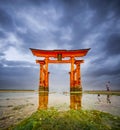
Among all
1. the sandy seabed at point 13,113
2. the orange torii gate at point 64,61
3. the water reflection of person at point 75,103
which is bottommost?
the sandy seabed at point 13,113

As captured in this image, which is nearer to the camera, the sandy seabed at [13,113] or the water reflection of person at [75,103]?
the sandy seabed at [13,113]

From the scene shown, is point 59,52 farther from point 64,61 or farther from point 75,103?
point 75,103

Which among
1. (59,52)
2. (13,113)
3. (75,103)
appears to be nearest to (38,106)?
(13,113)

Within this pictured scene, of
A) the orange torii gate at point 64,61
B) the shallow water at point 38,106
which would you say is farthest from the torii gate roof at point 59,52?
the shallow water at point 38,106

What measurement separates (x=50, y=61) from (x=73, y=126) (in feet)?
69.8

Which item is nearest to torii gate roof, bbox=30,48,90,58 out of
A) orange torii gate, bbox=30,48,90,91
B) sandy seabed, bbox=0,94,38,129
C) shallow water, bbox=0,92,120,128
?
orange torii gate, bbox=30,48,90,91

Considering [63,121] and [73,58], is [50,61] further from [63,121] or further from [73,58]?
[63,121]

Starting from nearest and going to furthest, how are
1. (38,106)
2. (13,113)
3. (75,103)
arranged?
(13,113) < (38,106) < (75,103)

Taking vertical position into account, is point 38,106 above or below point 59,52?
below

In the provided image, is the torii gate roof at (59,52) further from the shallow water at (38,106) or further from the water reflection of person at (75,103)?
the shallow water at (38,106)

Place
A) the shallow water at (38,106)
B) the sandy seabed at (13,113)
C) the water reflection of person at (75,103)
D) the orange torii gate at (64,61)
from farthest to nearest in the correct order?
the orange torii gate at (64,61), the water reflection of person at (75,103), the shallow water at (38,106), the sandy seabed at (13,113)

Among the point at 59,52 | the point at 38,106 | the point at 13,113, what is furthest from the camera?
the point at 59,52

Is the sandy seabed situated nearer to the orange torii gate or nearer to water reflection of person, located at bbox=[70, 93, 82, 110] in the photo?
water reflection of person, located at bbox=[70, 93, 82, 110]

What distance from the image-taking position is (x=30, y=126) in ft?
7.00
